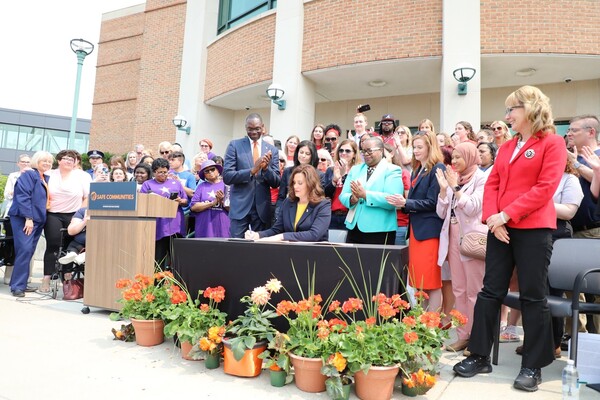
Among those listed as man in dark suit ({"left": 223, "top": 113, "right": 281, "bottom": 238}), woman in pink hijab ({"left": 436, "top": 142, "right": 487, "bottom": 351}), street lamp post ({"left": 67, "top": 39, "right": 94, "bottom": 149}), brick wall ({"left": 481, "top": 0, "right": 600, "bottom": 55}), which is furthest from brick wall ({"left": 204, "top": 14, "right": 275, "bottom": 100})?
woman in pink hijab ({"left": 436, "top": 142, "right": 487, "bottom": 351})

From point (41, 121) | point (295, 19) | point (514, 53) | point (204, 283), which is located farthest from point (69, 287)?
point (41, 121)

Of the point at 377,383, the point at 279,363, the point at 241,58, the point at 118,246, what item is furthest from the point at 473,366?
the point at 241,58

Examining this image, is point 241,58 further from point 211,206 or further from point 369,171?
point 369,171

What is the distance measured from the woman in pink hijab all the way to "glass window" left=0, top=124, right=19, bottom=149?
5062 centimetres

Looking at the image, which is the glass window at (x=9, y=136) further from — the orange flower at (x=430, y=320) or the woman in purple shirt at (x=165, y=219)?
the orange flower at (x=430, y=320)

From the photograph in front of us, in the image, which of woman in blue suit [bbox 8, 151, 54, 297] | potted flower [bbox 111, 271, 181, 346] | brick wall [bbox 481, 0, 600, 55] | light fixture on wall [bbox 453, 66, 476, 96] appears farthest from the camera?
brick wall [bbox 481, 0, 600, 55]

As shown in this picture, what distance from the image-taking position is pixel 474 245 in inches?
142

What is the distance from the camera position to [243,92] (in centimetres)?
1242

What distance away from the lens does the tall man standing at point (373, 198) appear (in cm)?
436

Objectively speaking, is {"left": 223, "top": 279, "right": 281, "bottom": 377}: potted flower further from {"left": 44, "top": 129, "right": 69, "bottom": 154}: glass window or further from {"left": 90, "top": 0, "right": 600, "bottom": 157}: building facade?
{"left": 44, "top": 129, "right": 69, "bottom": 154}: glass window

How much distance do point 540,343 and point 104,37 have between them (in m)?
22.1

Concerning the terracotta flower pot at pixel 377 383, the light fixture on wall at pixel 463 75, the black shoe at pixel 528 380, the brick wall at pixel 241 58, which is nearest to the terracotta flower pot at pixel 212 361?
the terracotta flower pot at pixel 377 383

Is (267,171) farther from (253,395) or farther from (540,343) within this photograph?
(540,343)

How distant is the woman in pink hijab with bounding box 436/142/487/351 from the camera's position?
3.72 metres
